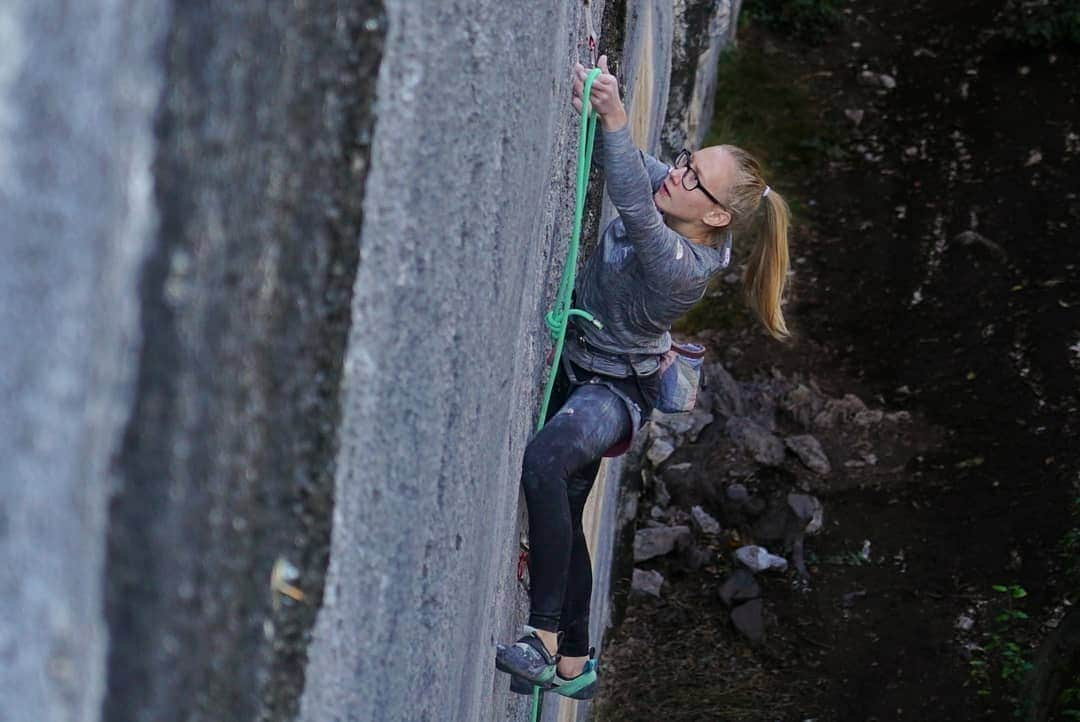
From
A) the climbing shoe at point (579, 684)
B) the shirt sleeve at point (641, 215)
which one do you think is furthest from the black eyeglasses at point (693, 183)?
the climbing shoe at point (579, 684)

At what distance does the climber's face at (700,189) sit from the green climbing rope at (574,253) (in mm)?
285

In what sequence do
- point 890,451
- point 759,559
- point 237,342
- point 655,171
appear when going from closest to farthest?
point 237,342 < point 655,171 < point 759,559 < point 890,451

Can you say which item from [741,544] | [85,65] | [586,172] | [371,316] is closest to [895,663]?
[741,544]

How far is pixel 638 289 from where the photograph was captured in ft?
8.13

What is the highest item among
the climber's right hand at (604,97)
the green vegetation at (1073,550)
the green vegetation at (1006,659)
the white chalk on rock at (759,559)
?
the climber's right hand at (604,97)

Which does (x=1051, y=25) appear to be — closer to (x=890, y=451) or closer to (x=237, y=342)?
(x=890, y=451)

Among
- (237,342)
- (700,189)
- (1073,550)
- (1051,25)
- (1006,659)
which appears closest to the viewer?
(237,342)

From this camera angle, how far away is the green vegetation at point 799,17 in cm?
1000

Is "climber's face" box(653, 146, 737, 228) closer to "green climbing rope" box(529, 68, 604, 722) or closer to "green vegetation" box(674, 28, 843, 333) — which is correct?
"green climbing rope" box(529, 68, 604, 722)

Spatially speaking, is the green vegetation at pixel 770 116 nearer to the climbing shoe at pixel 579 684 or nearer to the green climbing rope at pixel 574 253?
the climbing shoe at pixel 579 684

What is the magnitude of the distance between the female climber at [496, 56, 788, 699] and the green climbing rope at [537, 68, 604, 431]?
0.11 ft

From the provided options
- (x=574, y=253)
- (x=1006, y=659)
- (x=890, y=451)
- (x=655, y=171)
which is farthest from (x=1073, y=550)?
(x=574, y=253)

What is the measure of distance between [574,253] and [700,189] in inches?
17.3

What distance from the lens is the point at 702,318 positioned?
7.49 meters
